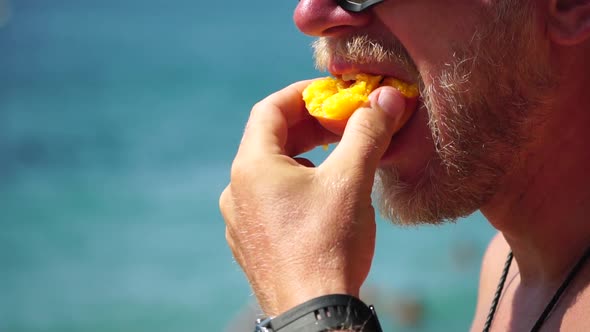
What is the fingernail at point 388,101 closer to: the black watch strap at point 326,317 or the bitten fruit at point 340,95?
the bitten fruit at point 340,95

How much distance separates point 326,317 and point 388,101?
2.33ft

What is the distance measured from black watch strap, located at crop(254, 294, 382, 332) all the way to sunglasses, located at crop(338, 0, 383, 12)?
94 cm

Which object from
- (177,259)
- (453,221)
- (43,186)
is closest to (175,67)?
(43,186)

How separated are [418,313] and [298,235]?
26.2 ft

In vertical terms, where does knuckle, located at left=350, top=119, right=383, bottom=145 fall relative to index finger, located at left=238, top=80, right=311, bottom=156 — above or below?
below

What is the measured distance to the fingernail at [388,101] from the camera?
2146 millimetres

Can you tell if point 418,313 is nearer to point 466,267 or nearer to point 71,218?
point 466,267

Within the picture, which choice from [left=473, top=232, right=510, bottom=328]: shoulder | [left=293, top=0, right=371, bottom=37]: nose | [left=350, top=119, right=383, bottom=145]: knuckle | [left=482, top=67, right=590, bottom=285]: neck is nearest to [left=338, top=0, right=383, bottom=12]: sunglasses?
[left=293, top=0, right=371, bottom=37]: nose

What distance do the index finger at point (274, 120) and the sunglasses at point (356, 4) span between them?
33 cm

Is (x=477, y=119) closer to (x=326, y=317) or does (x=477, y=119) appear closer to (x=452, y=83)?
(x=452, y=83)

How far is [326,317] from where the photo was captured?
1.77m

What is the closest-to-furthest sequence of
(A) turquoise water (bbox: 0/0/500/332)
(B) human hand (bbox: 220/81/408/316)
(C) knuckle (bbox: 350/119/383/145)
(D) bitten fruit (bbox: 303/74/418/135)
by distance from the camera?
(B) human hand (bbox: 220/81/408/316)
(C) knuckle (bbox: 350/119/383/145)
(D) bitten fruit (bbox: 303/74/418/135)
(A) turquoise water (bbox: 0/0/500/332)

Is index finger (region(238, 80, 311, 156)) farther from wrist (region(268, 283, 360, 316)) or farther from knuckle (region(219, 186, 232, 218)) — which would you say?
wrist (region(268, 283, 360, 316))

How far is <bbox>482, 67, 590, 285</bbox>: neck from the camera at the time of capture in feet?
7.65
